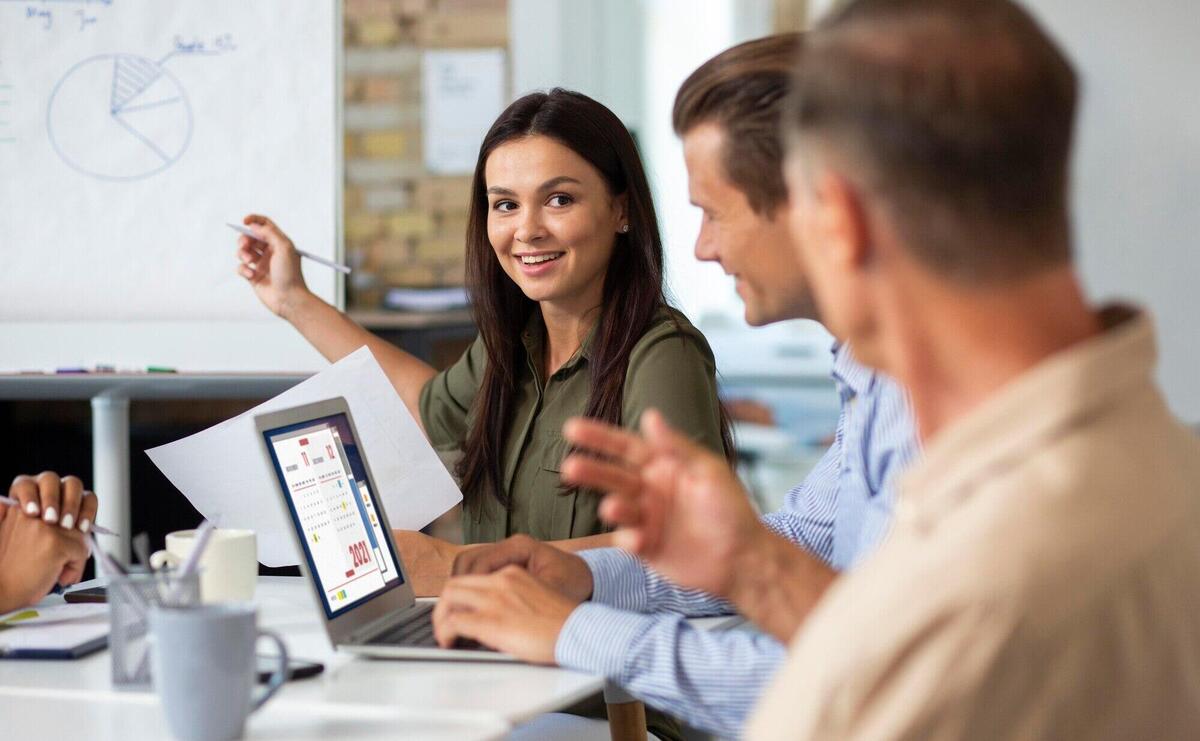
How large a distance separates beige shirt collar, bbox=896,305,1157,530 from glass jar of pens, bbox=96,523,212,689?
2.09 ft

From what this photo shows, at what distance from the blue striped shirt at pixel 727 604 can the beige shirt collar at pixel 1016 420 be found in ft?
1.29

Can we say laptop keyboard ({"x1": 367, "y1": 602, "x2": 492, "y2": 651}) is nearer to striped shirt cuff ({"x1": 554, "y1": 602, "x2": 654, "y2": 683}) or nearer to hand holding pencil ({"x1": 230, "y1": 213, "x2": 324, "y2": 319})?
striped shirt cuff ({"x1": 554, "y1": 602, "x2": 654, "y2": 683})

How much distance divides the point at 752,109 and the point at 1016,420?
712mm

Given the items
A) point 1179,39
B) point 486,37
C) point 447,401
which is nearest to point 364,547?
point 447,401

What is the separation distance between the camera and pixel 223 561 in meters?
1.43

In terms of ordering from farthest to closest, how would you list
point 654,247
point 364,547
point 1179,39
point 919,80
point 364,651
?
point 1179,39 → point 654,247 → point 364,547 → point 364,651 → point 919,80

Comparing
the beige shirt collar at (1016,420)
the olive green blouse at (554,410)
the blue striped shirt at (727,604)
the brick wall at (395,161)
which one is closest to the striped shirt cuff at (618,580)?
the blue striped shirt at (727,604)

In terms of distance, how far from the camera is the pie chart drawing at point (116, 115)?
249 cm

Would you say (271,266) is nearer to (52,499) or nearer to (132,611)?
(52,499)

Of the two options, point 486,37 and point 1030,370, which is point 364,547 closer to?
point 1030,370

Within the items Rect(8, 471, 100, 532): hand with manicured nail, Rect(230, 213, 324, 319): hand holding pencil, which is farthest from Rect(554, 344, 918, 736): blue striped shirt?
Rect(230, 213, 324, 319): hand holding pencil

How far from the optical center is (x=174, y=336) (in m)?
2.49

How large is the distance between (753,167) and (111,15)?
166 centimetres

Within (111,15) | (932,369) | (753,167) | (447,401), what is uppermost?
(111,15)
